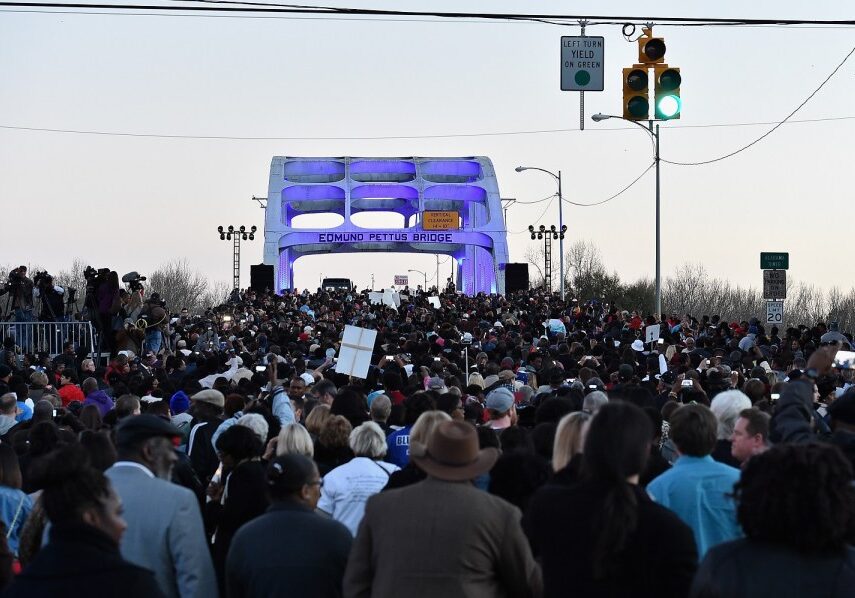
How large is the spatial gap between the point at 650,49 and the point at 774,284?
10568mm

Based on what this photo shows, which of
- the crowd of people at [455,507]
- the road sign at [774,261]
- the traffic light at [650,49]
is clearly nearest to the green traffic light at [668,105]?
the traffic light at [650,49]

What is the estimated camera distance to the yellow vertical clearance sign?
81.3 m

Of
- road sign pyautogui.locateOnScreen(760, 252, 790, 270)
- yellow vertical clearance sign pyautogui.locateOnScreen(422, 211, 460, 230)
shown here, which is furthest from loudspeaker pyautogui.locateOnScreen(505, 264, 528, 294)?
road sign pyautogui.locateOnScreen(760, 252, 790, 270)

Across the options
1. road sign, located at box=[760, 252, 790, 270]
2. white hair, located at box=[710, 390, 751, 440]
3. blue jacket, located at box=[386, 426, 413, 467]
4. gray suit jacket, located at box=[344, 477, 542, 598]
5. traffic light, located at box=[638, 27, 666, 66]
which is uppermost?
traffic light, located at box=[638, 27, 666, 66]

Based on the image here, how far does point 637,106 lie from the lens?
15078mm

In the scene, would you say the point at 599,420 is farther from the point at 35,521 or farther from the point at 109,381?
the point at 109,381

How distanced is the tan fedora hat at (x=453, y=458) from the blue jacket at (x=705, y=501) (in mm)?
1040

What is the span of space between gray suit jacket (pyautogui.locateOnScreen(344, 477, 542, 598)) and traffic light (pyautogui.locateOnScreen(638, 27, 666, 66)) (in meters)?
11.0

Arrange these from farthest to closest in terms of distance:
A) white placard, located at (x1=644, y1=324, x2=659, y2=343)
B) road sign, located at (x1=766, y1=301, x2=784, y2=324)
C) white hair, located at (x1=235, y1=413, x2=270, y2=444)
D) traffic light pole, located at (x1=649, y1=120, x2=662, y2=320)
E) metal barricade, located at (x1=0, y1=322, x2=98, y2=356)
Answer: traffic light pole, located at (x1=649, y1=120, x2=662, y2=320) → metal barricade, located at (x1=0, y1=322, x2=98, y2=356) → road sign, located at (x1=766, y1=301, x2=784, y2=324) → white placard, located at (x1=644, y1=324, x2=659, y2=343) → white hair, located at (x1=235, y1=413, x2=270, y2=444)

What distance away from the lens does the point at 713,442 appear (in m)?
5.68

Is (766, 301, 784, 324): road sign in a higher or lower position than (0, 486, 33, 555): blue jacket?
higher

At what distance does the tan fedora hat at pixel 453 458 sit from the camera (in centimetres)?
490

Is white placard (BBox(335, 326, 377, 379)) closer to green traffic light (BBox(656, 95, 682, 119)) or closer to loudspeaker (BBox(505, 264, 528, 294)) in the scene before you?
green traffic light (BBox(656, 95, 682, 119))

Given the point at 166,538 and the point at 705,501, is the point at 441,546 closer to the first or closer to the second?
the point at 166,538
